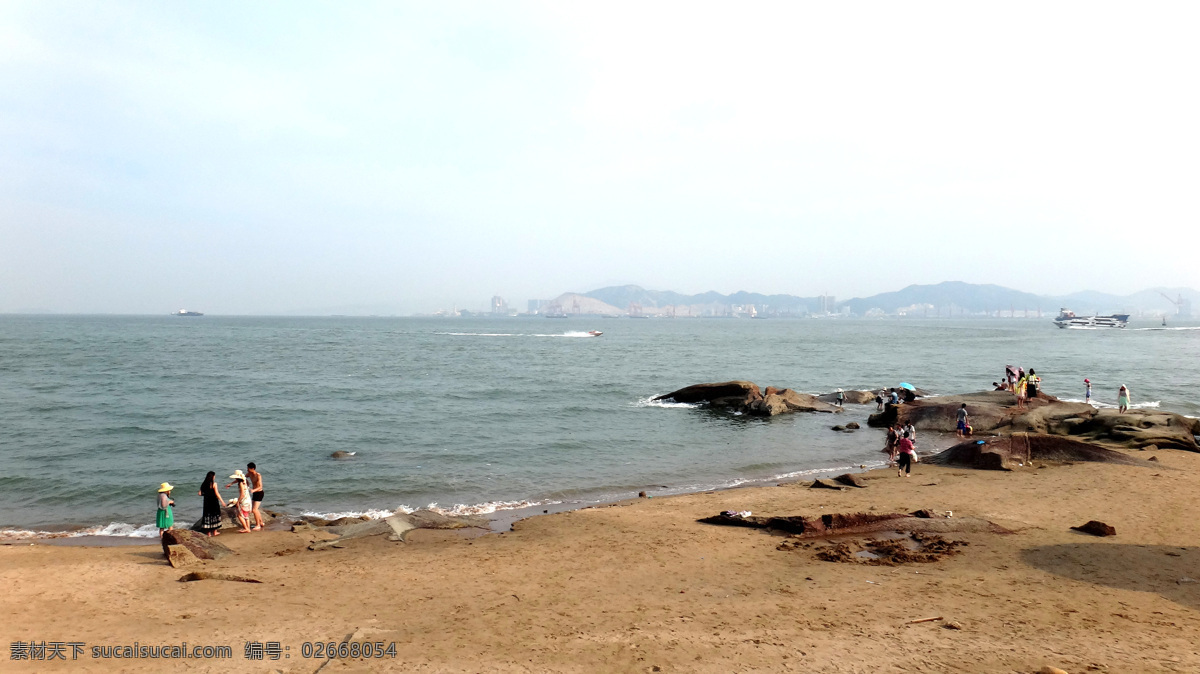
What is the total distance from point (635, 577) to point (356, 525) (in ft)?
26.0

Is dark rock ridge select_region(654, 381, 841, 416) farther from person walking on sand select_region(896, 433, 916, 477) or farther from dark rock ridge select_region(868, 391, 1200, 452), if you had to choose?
person walking on sand select_region(896, 433, 916, 477)

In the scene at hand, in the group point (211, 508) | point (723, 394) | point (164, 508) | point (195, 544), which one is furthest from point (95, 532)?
point (723, 394)

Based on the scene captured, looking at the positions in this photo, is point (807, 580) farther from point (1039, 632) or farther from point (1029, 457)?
point (1029, 457)

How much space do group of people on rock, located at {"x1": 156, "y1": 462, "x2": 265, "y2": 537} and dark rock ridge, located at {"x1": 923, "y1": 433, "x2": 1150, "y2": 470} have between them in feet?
73.3

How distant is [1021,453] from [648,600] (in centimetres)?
1850

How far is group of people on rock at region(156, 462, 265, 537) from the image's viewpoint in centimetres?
1598

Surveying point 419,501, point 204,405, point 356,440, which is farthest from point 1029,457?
point 204,405

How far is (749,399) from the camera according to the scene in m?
39.1

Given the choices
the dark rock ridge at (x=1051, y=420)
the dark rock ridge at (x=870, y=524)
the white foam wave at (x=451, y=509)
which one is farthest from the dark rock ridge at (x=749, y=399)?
the dark rock ridge at (x=870, y=524)

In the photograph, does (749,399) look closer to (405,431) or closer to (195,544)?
(405,431)

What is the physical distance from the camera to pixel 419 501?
20812 mm

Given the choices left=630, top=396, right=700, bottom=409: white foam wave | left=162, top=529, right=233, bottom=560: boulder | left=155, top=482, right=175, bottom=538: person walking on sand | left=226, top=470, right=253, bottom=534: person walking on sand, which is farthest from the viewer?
left=630, top=396, right=700, bottom=409: white foam wave

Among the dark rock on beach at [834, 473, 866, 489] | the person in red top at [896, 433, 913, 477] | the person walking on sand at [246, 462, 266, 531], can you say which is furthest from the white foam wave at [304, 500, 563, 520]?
the person in red top at [896, 433, 913, 477]

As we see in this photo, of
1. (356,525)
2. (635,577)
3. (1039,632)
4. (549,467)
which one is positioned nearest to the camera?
(1039,632)
